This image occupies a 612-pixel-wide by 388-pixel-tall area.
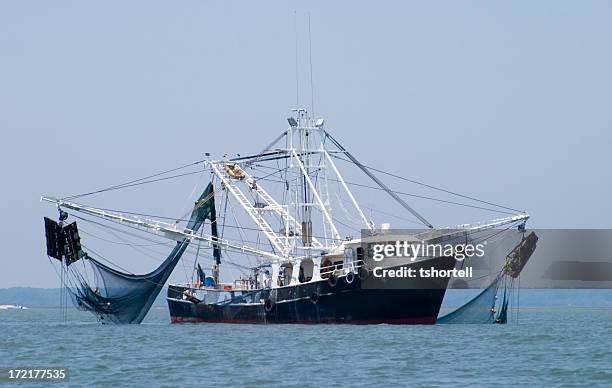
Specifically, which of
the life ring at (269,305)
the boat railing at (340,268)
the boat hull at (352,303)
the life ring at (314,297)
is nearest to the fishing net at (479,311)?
the boat hull at (352,303)

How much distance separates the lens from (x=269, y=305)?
57.8 m

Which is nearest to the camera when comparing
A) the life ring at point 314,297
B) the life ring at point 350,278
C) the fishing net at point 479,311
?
the life ring at point 350,278

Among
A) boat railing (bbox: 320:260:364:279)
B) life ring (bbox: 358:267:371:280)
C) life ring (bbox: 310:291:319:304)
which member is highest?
boat railing (bbox: 320:260:364:279)

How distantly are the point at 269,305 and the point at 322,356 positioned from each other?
18.0 metres

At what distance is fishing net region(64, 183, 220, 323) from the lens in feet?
204

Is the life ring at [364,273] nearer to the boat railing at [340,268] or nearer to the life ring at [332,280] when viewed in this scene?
the boat railing at [340,268]

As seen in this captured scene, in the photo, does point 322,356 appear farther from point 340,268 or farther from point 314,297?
point 340,268

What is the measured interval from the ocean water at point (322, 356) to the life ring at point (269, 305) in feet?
5.30

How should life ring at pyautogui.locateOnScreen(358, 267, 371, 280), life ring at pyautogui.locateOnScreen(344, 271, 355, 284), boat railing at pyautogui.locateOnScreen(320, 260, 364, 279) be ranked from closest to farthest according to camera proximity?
life ring at pyautogui.locateOnScreen(358, 267, 371, 280) → life ring at pyautogui.locateOnScreen(344, 271, 355, 284) → boat railing at pyautogui.locateOnScreen(320, 260, 364, 279)

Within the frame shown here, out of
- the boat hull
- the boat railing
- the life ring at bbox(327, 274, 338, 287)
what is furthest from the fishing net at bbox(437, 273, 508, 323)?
the life ring at bbox(327, 274, 338, 287)

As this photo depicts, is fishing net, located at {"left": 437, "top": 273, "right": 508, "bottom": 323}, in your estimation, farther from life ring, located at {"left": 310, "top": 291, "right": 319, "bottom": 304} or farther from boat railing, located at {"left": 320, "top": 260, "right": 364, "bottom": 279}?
life ring, located at {"left": 310, "top": 291, "right": 319, "bottom": 304}

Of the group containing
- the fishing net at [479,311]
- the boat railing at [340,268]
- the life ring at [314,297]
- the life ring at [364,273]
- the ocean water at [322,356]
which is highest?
the boat railing at [340,268]

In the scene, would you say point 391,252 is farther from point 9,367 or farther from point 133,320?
point 9,367

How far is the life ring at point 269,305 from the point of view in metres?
57.7
